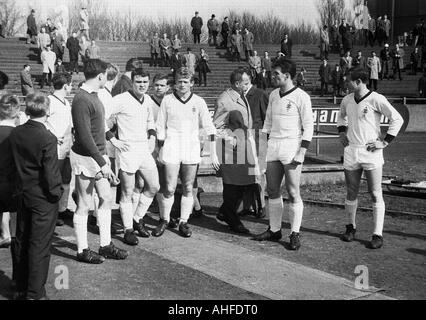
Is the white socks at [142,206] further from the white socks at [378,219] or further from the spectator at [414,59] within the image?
the spectator at [414,59]

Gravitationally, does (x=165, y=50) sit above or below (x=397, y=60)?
above

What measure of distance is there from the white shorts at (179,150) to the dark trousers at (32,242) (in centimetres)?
244

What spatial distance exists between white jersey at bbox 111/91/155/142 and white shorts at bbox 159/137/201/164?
1.34ft

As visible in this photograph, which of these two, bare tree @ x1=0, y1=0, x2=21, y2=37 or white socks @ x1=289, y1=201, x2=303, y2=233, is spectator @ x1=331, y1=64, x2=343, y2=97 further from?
bare tree @ x1=0, y1=0, x2=21, y2=37

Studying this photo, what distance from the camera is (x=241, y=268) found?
20.7 ft

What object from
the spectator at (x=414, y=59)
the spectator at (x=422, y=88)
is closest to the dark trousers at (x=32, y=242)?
the spectator at (x=422, y=88)

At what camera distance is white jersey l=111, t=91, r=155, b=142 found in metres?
7.29

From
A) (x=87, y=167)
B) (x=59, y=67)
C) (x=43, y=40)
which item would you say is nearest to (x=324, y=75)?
(x=59, y=67)

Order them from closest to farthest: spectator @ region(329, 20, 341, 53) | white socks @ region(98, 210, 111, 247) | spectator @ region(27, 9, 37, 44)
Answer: white socks @ region(98, 210, 111, 247), spectator @ region(27, 9, 37, 44), spectator @ region(329, 20, 341, 53)

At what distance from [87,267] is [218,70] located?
26.9 metres

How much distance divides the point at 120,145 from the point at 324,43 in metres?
27.9

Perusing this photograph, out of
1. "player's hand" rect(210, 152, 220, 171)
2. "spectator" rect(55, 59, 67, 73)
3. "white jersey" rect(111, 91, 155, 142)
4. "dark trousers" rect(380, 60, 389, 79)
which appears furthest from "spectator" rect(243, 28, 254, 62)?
"white jersey" rect(111, 91, 155, 142)

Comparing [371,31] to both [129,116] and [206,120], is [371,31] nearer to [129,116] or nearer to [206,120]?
[206,120]

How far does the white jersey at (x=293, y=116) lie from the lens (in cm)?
723
